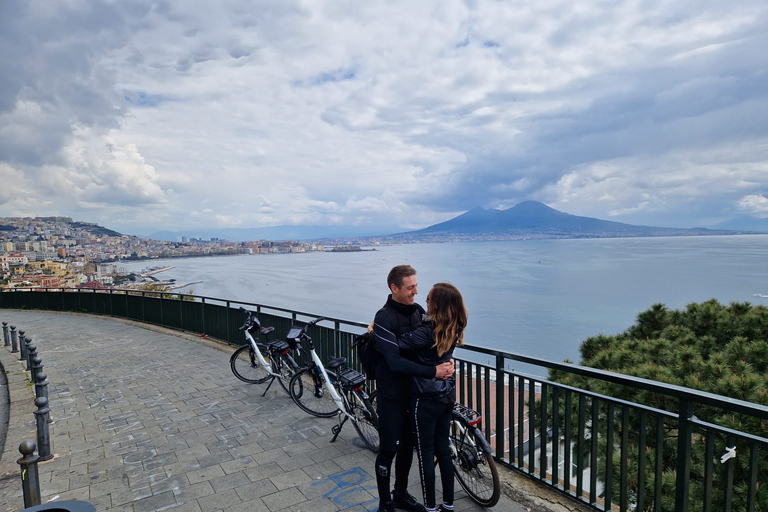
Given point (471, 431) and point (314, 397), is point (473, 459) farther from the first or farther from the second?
point (314, 397)

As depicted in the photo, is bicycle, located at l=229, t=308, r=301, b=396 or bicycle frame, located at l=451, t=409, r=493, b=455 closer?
bicycle frame, located at l=451, t=409, r=493, b=455

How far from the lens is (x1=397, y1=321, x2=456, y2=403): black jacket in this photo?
2.80 metres

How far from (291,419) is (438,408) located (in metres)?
3.02

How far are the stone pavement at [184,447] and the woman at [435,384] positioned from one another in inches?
26.9

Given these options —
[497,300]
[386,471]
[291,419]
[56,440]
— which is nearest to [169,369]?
[56,440]

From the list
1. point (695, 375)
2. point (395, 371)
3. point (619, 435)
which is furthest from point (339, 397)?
point (695, 375)

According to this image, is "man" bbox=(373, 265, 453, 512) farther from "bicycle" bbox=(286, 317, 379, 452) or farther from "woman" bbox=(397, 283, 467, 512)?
"bicycle" bbox=(286, 317, 379, 452)

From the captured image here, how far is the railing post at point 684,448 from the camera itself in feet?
8.16

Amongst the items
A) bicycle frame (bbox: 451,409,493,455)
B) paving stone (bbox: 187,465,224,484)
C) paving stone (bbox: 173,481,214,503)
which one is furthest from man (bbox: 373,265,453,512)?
paving stone (bbox: 187,465,224,484)

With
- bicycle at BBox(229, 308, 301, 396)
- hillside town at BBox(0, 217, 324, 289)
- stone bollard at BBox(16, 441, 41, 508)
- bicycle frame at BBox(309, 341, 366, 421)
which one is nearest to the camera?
stone bollard at BBox(16, 441, 41, 508)

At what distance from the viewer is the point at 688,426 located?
98.0 inches

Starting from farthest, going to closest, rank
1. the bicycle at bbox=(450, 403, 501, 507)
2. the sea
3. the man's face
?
the sea
the bicycle at bbox=(450, 403, 501, 507)
the man's face

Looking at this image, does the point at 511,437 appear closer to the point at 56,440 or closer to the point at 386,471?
the point at 386,471

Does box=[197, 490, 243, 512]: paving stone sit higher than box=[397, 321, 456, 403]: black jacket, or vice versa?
box=[397, 321, 456, 403]: black jacket
